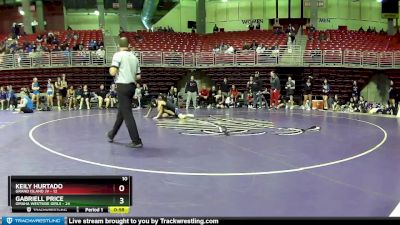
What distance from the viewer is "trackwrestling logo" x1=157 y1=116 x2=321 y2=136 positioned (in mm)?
10016

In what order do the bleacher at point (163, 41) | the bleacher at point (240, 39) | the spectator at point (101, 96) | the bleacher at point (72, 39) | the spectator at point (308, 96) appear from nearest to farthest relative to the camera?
the spectator at point (308, 96) < the spectator at point (101, 96) < the bleacher at point (163, 41) < the bleacher at point (240, 39) < the bleacher at point (72, 39)

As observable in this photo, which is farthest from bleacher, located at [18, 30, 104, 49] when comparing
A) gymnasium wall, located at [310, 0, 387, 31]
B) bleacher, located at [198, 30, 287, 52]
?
gymnasium wall, located at [310, 0, 387, 31]

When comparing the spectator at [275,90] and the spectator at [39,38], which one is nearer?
the spectator at [275,90]

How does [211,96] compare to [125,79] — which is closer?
[125,79]

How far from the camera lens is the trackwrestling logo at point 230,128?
32.9 feet

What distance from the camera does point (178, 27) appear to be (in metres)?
40.0

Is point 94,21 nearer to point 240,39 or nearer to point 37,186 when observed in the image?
point 240,39

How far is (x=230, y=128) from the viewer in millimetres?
11031

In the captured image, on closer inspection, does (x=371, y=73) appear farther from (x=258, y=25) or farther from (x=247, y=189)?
(x=247, y=189)

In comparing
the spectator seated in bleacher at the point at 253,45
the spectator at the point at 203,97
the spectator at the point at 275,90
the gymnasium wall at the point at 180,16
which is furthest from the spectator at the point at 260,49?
the gymnasium wall at the point at 180,16

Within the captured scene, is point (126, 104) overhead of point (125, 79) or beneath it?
beneath

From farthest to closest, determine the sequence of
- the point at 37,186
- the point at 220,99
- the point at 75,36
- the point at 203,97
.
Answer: the point at 75,36
the point at 203,97
the point at 220,99
the point at 37,186

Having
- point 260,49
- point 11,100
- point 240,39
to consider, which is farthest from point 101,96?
point 240,39

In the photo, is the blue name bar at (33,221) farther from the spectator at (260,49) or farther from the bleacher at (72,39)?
the bleacher at (72,39)
